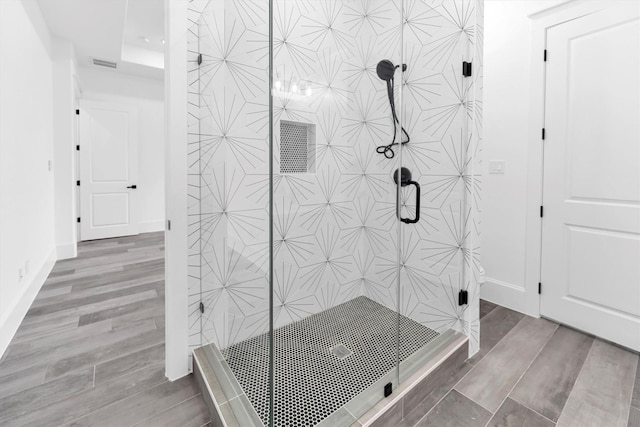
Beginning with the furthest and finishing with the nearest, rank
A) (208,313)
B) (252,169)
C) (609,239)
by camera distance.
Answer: (609,239), (208,313), (252,169)

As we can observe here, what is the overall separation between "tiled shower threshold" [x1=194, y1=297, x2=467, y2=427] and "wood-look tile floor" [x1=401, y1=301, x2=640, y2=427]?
10 cm

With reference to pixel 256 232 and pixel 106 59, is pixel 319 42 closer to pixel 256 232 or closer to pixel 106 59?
pixel 256 232

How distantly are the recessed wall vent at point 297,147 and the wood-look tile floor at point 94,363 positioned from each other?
1.30m

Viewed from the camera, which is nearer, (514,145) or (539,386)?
(539,386)

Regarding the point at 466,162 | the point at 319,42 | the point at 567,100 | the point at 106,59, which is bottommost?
the point at 466,162

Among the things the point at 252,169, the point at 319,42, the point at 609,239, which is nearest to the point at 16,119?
the point at 252,169

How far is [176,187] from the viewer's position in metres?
1.48

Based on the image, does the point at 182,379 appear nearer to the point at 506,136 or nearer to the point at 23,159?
the point at 23,159

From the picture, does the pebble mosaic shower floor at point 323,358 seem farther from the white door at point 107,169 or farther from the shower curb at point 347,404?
the white door at point 107,169

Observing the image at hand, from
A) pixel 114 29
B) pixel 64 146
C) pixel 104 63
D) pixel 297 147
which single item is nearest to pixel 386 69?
pixel 297 147

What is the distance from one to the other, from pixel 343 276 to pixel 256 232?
41.0 inches

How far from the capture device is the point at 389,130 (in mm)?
2025

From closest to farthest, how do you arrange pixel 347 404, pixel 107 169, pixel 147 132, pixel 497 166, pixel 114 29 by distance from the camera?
pixel 347 404 → pixel 497 166 → pixel 114 29 → pixel 107 169 → pixel 147 132

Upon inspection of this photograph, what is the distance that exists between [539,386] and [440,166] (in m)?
1.30
